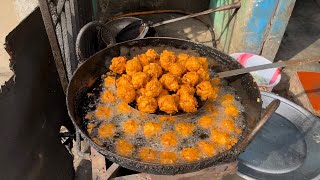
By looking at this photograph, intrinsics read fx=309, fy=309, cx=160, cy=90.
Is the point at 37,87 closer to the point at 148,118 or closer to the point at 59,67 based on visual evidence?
the point at 59,67

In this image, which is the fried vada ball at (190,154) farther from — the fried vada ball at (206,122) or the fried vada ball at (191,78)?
the fried vada ball at (191,78)

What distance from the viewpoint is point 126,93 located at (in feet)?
7.98

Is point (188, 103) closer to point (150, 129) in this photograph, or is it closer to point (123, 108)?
point (150, 129)

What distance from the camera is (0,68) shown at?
499 cm

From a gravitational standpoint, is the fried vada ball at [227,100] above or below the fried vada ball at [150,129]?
below

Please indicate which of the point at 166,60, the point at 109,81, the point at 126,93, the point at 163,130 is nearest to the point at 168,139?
the point at 163,130

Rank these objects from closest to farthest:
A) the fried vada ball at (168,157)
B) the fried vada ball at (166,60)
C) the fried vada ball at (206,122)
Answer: the fried vada ball at (168,157) < the fried vada ball at (206,122) < the fried vada ball at (166,60)

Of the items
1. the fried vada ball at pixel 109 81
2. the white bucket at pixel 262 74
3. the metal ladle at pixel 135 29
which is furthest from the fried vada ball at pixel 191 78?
the metal ladle at pixel 135 29

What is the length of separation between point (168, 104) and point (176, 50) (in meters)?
0.94

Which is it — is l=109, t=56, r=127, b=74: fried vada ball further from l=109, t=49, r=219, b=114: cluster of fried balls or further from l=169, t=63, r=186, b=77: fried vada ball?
l=169, t=63, r=186, b=77: fried vada ball

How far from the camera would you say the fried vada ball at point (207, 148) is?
7.70 ft

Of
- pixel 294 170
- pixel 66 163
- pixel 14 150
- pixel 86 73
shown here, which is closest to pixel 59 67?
pixel 86 73

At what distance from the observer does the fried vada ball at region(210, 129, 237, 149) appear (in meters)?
2.42

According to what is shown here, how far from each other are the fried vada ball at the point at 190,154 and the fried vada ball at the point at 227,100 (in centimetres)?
62
